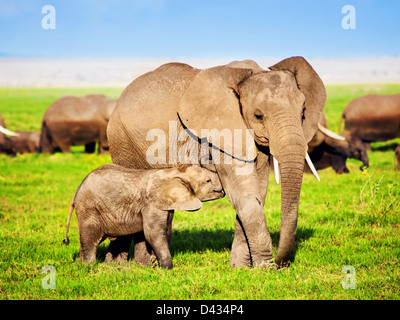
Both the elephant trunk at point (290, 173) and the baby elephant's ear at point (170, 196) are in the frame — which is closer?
the elephant trunk at point (290, 173)

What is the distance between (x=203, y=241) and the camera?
307 inches

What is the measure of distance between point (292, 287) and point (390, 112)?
14.3 meters

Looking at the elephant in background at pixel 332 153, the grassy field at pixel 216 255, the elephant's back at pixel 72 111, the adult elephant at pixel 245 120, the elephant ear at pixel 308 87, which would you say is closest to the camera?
the grassy field at pixel 216 255

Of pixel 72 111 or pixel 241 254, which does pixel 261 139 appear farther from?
pixel 72 111

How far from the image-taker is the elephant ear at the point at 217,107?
5723 millimetres

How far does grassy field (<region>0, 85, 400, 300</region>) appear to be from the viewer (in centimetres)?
538

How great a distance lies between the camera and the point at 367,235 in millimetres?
7691

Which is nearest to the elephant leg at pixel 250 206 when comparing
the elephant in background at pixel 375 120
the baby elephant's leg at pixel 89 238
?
the baby elephant's leg at pixel 89 238

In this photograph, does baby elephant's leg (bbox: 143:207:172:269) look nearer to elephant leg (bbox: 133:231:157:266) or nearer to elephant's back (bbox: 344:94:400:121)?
elephant leg (bbox: 133:231:157:266)

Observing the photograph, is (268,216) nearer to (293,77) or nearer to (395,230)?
(395,230)

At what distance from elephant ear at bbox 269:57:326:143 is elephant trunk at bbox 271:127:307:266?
58 cm

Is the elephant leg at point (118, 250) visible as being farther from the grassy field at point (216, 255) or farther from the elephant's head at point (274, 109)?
the elephant's head at point (274, 109)

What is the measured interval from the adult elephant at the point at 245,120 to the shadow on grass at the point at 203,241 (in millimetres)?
1184

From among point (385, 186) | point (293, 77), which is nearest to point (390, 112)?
point (385, 186)
